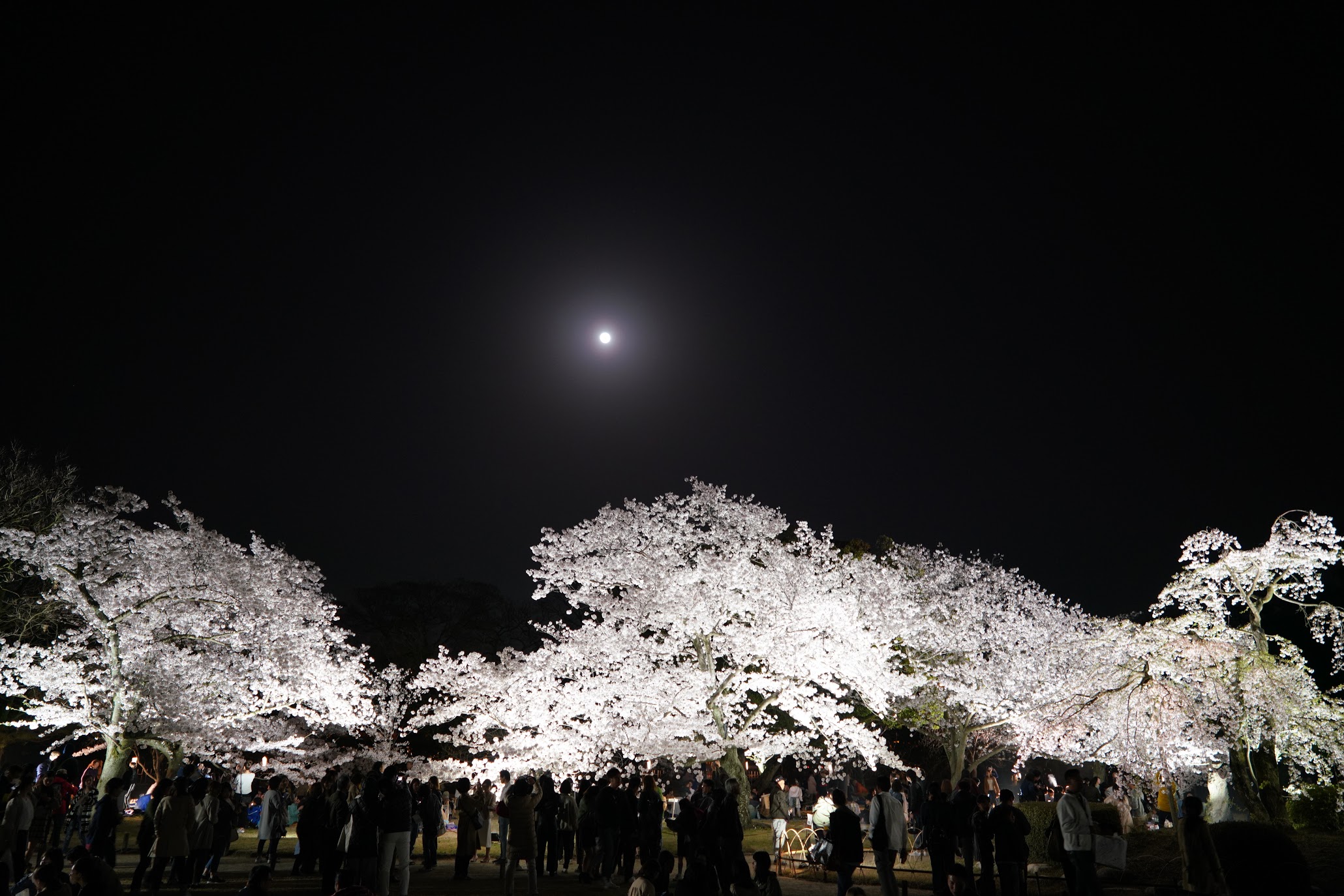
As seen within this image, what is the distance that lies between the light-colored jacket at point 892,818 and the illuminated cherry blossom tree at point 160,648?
17.5 meters

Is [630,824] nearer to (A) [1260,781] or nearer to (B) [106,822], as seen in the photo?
(B) [106,822]

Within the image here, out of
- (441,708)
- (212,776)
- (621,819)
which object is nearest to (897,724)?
(441,708)

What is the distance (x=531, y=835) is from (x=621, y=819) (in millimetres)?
2039

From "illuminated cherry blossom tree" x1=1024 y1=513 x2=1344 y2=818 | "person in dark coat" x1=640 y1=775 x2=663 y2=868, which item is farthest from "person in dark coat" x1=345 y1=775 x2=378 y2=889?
"illuminated cherry blossom tree" x1=1024 y1=513 x2=1344 y2=818

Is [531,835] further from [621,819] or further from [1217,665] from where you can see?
[1217,665]

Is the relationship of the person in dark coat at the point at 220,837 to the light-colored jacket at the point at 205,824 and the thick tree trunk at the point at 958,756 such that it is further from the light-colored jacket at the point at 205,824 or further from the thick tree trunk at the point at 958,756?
the thick tree trunk at the point at 958,756

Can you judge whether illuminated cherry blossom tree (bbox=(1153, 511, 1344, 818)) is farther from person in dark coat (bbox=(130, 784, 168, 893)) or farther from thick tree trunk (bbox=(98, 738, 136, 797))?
thick tree trunk (bbox=(98, 738, 136, 797))

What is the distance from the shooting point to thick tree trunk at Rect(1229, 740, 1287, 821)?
15.5m

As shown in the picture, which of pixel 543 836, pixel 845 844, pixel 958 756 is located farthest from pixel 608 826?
pixel 958 756

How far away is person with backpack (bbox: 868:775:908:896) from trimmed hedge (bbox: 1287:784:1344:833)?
9938mm

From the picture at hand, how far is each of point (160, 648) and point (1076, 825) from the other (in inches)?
805

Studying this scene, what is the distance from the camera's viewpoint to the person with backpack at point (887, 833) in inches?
380

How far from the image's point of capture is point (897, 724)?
2602cm

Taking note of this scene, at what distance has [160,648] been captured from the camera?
2036 centimetres
